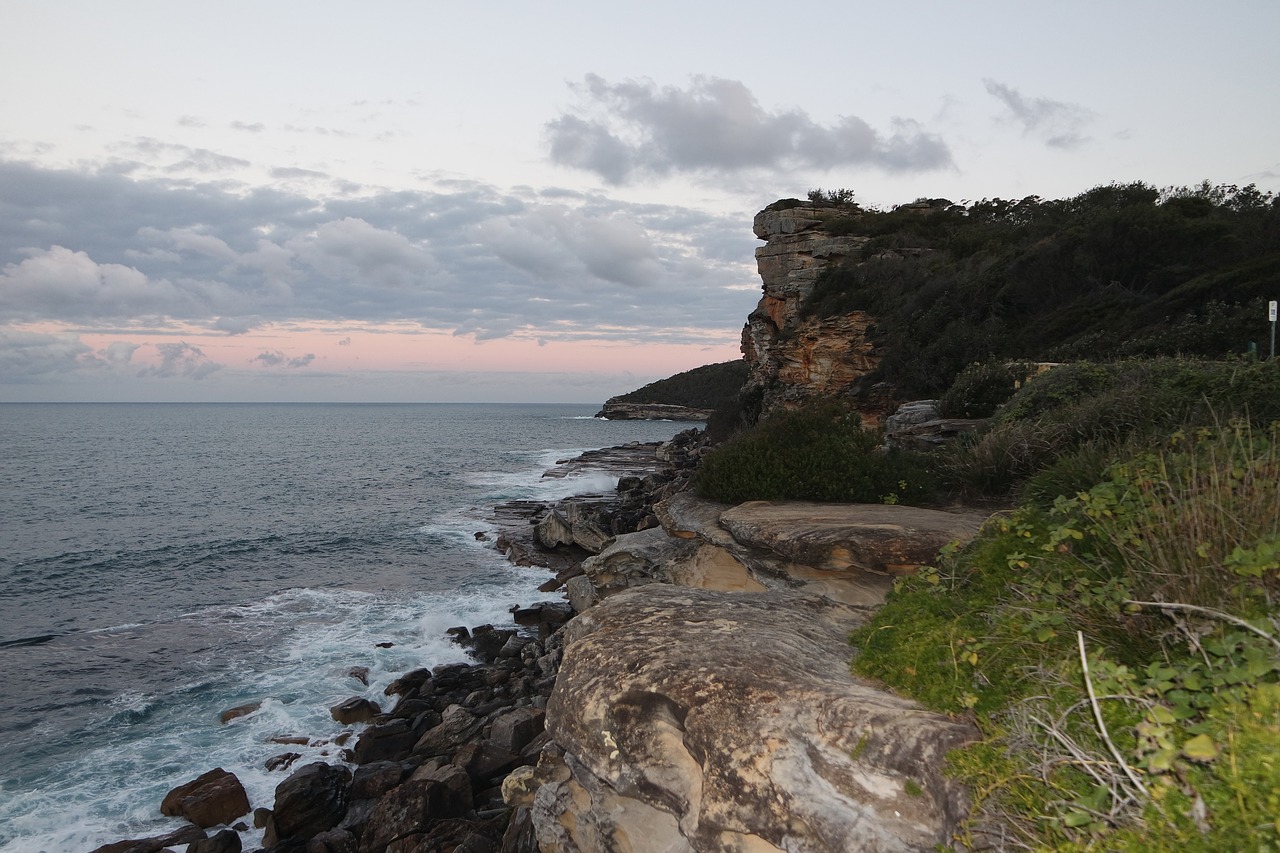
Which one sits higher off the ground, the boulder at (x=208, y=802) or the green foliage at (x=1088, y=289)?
the green foliage at (x=1088, y=289)

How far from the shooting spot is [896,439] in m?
14.3

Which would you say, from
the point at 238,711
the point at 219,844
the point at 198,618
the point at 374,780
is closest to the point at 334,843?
the point at 374,780

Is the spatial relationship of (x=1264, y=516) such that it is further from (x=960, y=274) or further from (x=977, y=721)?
(x=960, y=274)

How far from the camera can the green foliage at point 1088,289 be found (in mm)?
19984

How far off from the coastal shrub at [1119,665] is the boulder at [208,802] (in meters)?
10.3

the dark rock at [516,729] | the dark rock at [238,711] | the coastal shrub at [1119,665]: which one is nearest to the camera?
the coastal shrub at [1119,665]

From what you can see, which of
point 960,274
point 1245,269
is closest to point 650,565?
point 1245,269

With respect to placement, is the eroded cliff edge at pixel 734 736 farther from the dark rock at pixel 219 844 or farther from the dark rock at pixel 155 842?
the dark rock at pixel 155 842

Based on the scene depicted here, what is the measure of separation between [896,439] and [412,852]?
11.0m

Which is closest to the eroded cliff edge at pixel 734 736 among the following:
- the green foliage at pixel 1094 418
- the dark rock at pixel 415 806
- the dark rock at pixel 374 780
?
the green foliage at pixel 1094 418

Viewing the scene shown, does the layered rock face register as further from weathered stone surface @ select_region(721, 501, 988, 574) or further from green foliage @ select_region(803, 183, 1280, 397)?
weathered stone surface @ select_region(721, 501, 988, 574)

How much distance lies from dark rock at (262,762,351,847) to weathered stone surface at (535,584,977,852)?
6393mm

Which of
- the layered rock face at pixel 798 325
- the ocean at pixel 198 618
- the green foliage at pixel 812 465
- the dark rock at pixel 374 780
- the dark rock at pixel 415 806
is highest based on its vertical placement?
the layered rock face at pixel 798 325

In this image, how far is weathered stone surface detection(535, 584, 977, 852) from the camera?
3.67 meters
